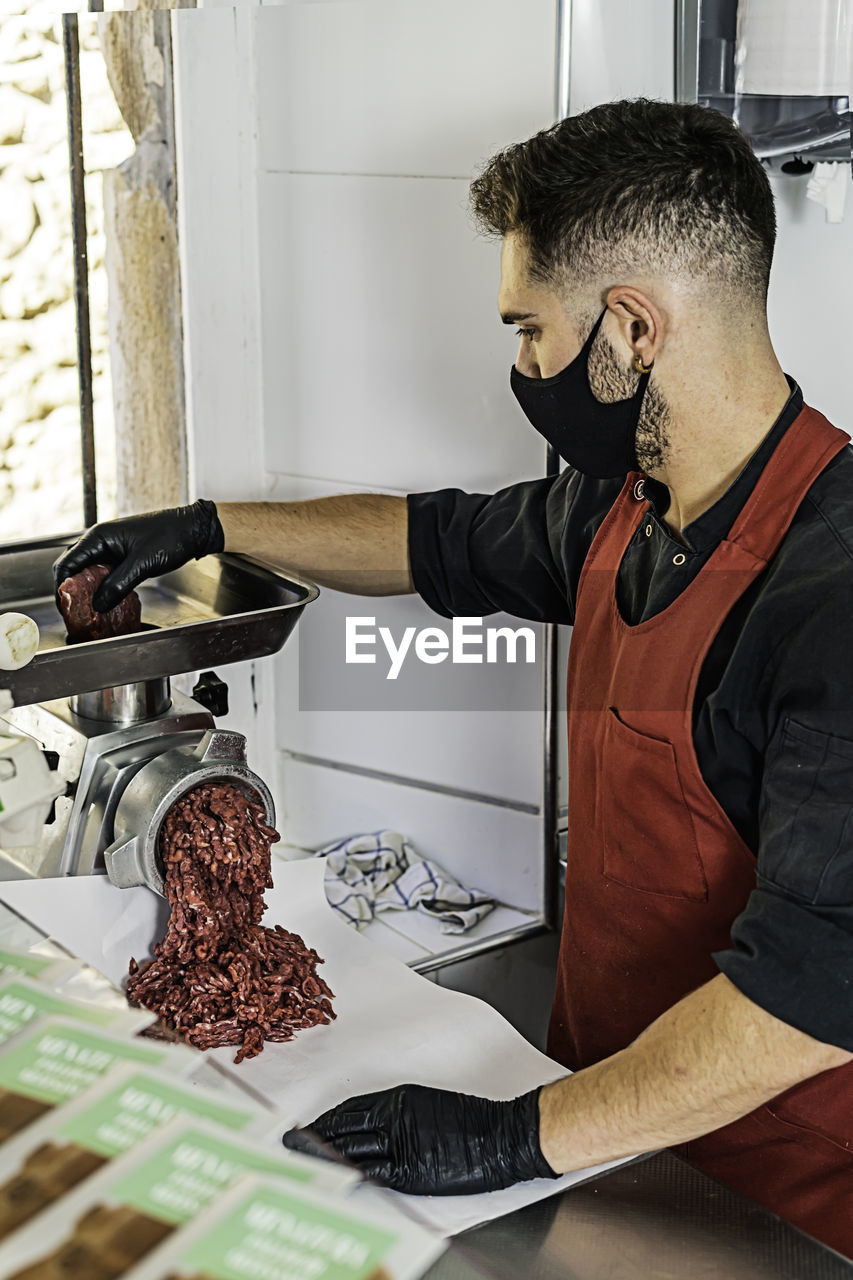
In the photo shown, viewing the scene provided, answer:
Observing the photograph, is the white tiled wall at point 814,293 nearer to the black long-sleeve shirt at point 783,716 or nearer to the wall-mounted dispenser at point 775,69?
the wall-mounted dispenser at point 775,69

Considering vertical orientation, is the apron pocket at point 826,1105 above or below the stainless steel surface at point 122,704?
below

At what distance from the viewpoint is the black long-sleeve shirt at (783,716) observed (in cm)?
121

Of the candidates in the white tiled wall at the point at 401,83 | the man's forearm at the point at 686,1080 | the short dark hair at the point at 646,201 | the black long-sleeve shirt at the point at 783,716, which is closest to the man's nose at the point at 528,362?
the short dark hair at the point at 646,201


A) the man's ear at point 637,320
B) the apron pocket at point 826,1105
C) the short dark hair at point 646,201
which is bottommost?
the apron pocket at point 826,1105

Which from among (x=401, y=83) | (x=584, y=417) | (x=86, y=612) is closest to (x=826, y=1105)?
(x=584, y=417)

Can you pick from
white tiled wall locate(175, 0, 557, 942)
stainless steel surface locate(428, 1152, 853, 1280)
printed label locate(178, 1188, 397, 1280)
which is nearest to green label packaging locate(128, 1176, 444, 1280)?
printed label locate(178, 1188, 397, 1280)

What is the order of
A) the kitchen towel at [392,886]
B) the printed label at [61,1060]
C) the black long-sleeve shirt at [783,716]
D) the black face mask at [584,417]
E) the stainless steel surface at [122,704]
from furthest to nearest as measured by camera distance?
the kitchen towel at [392,886] < the stainless steel surface at [122,704] < the black face mask at [584,417] < the black long-sleeve shirt at [783,716] < the printed label at [61,1060]

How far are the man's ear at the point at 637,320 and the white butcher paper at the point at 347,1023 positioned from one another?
2.74 feet

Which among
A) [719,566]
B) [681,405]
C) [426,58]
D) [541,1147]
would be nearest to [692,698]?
[719,566]

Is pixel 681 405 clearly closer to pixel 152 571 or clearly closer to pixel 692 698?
pixel 692 698

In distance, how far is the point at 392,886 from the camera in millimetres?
2506

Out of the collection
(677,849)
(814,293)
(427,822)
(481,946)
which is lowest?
(481,946)

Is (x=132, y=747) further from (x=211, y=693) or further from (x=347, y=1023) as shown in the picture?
(x=347, y=1023)

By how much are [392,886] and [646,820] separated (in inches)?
40.9
